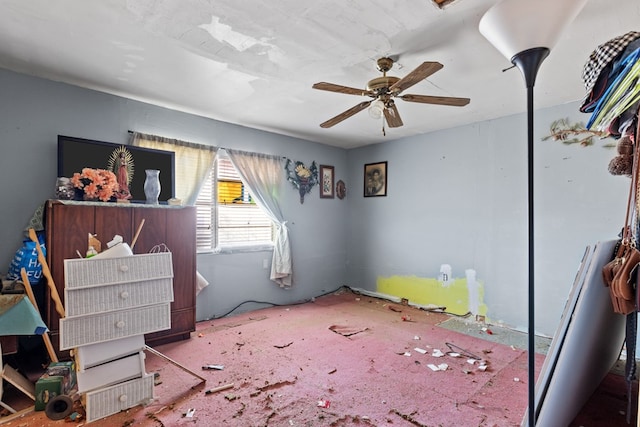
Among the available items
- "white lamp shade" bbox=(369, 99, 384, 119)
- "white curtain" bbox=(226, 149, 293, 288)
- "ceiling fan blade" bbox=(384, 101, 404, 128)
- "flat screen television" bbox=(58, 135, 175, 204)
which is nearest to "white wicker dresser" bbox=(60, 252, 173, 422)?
"flat screen television" bbox=(58, 135, 175, 204)

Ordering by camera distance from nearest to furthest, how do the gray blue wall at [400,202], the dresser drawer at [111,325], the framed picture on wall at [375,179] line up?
the dresser drawer at [111,325] < the gray blue wall at [400,202] < the framed picture on wall at [375,179]

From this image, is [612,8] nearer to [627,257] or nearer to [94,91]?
[627,257]

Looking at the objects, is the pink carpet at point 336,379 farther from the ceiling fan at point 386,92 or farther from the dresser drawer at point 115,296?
the ceiling fan at point 386,92

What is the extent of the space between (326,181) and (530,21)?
4294 mm

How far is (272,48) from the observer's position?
2.35 meters

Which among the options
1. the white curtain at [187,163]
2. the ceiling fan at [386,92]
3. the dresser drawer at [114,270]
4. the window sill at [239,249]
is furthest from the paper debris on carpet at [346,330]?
the ceiling fan at [386,92]

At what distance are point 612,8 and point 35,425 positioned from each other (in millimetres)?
4168

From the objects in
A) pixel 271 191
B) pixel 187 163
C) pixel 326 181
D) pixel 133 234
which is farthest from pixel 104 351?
pixel 326 181

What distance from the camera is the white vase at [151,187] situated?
3.24 m

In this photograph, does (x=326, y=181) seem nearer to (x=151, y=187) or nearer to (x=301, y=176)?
(x=301, y=176)

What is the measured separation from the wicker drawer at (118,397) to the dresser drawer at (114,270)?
672 mm

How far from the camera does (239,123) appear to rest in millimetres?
4246

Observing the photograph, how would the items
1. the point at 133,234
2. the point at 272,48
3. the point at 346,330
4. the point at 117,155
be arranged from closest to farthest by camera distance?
the point at 272,48 < the point at 133,234 < the point at 117,155 < the point at 346,330

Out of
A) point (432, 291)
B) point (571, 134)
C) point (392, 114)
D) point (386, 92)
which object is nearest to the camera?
point (386, 92)
